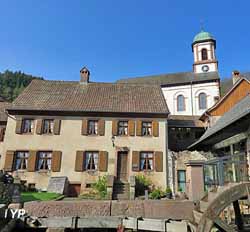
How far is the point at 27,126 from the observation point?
56.9 feet

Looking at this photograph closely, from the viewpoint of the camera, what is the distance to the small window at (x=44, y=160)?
16491 millimetres

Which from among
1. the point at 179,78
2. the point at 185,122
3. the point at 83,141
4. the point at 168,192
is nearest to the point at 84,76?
the point at 83,141

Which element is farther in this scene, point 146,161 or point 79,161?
point 146,161

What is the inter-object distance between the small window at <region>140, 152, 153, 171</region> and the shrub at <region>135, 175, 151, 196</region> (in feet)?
2.47

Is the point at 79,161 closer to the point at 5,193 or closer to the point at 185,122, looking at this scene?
the point at 5,193

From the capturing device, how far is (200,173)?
7148 mm

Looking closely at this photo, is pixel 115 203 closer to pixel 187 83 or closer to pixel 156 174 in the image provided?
pixel 156 174

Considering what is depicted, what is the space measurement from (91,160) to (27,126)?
5.21m

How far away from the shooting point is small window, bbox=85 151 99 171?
652 inches

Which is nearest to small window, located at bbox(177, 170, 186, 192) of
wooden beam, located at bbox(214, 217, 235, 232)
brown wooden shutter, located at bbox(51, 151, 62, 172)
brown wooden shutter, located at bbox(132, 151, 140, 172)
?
Result: brown wooden shutter, located at bbox(132, 151, 140, 172)

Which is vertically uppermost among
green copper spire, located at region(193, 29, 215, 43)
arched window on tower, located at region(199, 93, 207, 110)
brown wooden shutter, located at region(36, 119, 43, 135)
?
green copper spire, located at region(193, 29, 215, 43)

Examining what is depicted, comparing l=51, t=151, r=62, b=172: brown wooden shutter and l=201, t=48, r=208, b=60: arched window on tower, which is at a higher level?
l=201, t=48, r=208, b=60: arched window on tower

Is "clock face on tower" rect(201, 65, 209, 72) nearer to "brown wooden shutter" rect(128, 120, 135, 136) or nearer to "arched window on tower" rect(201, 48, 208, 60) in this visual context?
"arched window on tower" rect(201, 48, 208, 60)

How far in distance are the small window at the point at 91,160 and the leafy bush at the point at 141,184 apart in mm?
2979
